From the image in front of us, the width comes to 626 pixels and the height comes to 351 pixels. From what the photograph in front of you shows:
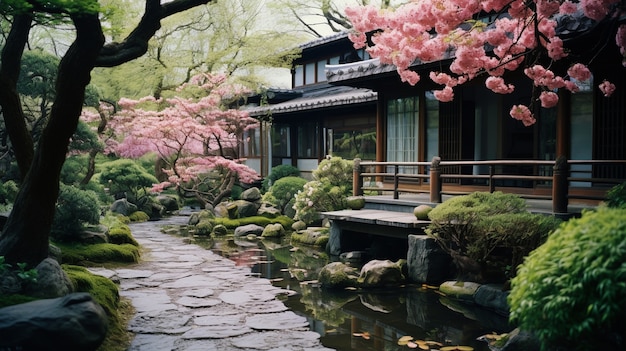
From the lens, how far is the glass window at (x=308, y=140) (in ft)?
84.5

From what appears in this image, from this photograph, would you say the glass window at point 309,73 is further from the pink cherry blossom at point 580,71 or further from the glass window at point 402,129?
the pink cherry blossom at point 580,71

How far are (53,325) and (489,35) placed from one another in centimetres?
871

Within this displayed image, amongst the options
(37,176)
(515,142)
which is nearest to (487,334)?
(37,176)

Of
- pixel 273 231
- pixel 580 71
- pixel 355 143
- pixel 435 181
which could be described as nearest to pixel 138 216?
pixel 273 231

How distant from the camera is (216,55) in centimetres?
2639

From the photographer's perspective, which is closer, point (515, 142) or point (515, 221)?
point (515, 221)

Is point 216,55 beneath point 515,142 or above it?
above

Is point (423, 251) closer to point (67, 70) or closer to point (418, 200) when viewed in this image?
point (418, 200)

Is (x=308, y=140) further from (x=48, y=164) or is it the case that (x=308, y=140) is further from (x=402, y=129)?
(x=48, y=164)

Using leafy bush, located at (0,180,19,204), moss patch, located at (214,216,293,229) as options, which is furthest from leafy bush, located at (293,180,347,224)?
leafy bush, located at (0,180,19,204)

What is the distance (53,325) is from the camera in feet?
18.0

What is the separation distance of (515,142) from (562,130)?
649 cm

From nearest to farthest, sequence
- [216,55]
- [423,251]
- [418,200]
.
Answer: [423,251], [418,200], [216,55]

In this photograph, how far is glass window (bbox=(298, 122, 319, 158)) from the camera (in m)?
25.8
